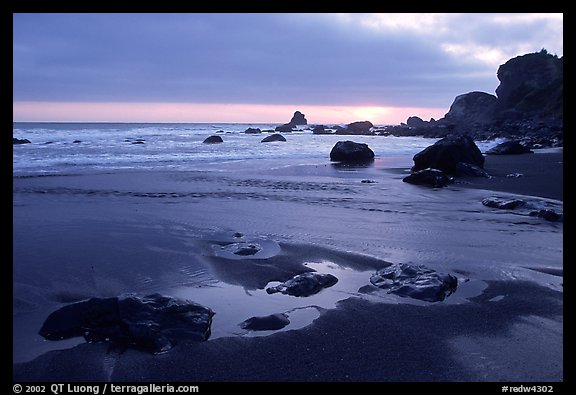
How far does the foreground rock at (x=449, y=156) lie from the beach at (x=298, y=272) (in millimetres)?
4750

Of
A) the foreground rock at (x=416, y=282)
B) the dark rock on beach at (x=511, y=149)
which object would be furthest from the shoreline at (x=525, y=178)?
the foreground rock at (x=416, y=282)

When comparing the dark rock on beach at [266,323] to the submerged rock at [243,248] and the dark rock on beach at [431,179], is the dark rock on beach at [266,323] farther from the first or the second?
the dark rock on beach at [431,179]

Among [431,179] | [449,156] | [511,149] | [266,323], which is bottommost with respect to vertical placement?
[266,323]

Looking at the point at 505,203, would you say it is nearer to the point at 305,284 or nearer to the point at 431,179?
the point at 431,179

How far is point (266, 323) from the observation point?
4.09 m

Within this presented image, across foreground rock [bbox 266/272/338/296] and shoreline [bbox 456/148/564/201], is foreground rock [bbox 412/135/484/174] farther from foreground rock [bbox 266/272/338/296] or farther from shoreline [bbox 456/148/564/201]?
foreground rock [bbox 266/272/338/296]

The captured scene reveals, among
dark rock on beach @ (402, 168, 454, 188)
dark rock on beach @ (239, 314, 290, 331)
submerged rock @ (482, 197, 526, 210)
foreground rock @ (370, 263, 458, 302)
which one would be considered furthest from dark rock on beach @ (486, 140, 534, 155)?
dark rock on beach @ (239, 314, 290, 331)

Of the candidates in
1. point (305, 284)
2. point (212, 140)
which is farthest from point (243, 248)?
point (212, 140)

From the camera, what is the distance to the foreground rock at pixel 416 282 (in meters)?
4.70

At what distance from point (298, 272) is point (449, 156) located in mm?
12726

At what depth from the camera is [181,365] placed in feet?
11.1

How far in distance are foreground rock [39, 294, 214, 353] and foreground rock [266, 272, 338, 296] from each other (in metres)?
1.09

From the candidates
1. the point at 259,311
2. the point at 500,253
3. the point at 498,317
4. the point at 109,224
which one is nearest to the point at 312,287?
the point at 259,311

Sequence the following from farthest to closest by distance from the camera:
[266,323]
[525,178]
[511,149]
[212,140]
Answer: [212,140]
[511,149]
[525,178]
[266,323]
